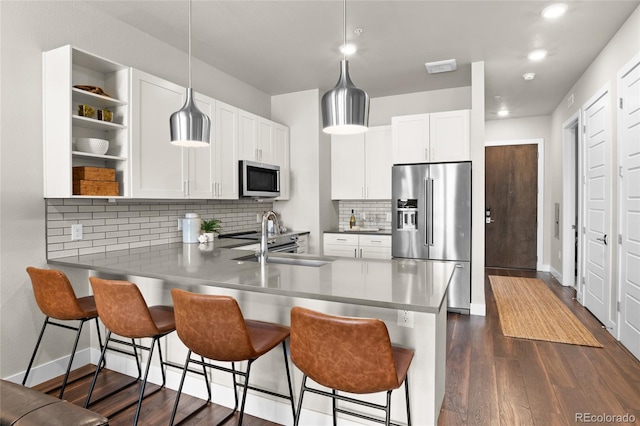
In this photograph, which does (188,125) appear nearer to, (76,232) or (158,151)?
(158,151)

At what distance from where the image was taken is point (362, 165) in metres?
5.07

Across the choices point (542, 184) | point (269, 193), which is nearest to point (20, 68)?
point (269, 193)

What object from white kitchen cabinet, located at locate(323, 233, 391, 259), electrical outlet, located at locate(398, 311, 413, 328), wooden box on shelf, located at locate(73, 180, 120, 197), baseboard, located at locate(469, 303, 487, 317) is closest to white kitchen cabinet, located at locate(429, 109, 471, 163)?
white kitchen cabinet, located at locate(323, 233, 391, 259)

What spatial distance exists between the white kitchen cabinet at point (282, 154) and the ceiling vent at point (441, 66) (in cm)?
194

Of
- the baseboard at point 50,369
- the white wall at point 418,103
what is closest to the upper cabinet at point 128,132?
the baseboard at point 50,369

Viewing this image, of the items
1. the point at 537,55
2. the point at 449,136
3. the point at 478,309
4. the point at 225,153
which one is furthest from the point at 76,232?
the point at 537,55

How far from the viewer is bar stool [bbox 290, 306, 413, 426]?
1368 millimetres

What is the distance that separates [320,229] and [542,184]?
4.31 metres

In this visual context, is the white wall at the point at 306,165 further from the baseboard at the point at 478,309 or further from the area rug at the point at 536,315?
the area rug at the point at 536,315

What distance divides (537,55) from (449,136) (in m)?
1.16

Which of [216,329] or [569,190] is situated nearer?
[216,329]

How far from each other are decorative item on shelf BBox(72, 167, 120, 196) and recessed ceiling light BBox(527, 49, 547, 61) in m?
4.09

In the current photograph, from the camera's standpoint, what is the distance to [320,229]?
4.93m

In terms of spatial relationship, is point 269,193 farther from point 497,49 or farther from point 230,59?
point 497,49
